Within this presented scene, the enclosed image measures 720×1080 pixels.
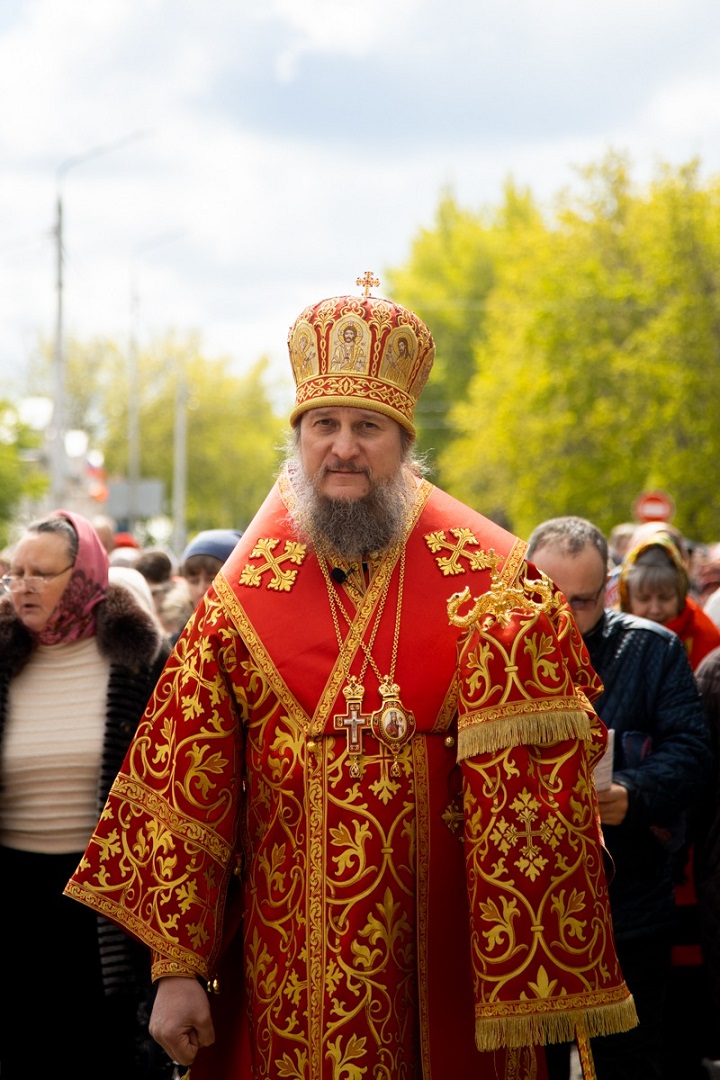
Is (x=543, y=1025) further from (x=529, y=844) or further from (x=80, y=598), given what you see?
(x=80, y=598)

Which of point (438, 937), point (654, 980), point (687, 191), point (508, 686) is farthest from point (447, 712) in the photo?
point (687, 191)

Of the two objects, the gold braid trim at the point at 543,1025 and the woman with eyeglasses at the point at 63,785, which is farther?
the woman with eyeglasses at the point at 63,785

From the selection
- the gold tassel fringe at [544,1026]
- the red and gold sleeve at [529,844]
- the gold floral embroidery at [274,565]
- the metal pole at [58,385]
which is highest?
the metal pole at [58,385]

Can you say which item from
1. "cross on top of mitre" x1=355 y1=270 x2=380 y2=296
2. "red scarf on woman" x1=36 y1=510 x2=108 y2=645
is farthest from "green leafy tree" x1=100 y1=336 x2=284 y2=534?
"cross on top of mitre" x1=355 y1=270 x2=380 y2=296

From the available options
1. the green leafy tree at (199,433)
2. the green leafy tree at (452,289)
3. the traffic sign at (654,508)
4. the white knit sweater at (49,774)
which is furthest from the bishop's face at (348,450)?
the green leafy tree at (199,433)

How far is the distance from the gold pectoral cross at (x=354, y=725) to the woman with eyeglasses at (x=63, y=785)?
1533 millimetres

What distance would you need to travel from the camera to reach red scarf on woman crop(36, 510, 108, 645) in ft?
17.2

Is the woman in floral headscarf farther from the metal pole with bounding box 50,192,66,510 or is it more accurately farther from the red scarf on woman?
the metal pole with bounding box 50,192,66,510

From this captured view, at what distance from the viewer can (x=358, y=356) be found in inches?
157

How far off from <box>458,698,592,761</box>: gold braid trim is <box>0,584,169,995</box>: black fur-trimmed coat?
5.71 ft

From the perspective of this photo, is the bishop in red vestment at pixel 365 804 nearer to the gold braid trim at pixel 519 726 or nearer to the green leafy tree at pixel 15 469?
the gold braid trim at pixel 519 726

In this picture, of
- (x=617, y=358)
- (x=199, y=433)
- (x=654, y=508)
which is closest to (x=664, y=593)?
(x=654, y=508)

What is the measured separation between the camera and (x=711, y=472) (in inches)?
1116

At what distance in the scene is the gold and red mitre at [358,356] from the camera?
13.1 feet
